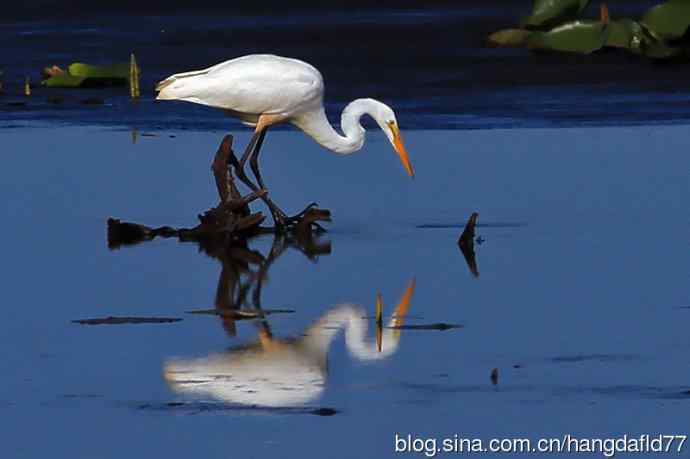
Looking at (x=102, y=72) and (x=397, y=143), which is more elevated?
(x=102, y=72)

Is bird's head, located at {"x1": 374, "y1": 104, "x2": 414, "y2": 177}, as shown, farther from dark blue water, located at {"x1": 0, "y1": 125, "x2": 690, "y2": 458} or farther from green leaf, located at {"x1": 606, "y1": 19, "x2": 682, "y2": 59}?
green leaf, located at {"x1": 606, "y1": 19, "x2": 682, "y2": 59}

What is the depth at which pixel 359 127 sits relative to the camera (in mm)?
13602

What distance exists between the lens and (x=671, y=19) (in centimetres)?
1989

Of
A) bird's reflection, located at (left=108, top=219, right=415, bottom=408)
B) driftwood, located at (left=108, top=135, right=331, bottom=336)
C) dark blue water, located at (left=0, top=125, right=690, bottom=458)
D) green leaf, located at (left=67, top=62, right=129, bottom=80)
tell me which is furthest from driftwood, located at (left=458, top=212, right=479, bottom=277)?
green leaf, located at (left=67, top=62, right=129, bottom=80)

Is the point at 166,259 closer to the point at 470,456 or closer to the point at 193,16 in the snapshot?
the point at 470,456

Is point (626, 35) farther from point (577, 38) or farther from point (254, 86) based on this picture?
point (254, 86)

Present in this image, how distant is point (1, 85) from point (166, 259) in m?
8.11

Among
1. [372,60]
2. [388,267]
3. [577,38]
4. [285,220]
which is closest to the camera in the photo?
[388,267]

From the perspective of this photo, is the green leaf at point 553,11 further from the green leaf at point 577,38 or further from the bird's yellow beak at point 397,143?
the bird's yellow beak at point 397,143

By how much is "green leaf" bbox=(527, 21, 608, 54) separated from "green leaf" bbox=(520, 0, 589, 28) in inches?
8.1

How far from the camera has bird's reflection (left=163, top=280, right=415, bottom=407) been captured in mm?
8742

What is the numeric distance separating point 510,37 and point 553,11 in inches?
30.8

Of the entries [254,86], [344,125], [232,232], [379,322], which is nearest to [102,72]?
[254,86]

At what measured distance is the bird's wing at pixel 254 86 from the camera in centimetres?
1349
